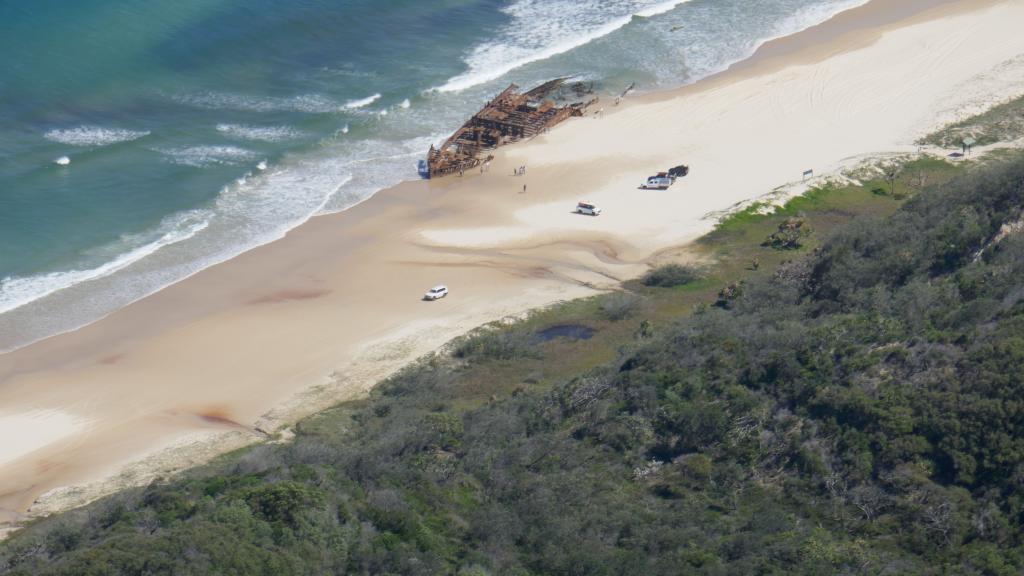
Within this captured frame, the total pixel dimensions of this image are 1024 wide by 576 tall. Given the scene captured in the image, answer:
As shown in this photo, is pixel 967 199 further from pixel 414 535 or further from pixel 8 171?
pixel 8 171

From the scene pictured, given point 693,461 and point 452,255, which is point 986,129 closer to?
point 452,255

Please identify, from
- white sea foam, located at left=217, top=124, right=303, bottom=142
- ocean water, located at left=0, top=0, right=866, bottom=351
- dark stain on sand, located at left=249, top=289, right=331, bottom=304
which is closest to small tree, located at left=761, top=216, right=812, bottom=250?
dark stain on sand, located at left=249, top=289, right=331, bottom=304

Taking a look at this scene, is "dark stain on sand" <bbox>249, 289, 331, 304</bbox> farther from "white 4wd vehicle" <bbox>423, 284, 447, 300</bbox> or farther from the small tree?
the small tree

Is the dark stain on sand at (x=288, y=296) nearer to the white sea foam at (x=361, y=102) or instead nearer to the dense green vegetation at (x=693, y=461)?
the dense green vegetation at (x=693, y=461)

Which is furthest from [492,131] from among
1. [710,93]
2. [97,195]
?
[97,195]

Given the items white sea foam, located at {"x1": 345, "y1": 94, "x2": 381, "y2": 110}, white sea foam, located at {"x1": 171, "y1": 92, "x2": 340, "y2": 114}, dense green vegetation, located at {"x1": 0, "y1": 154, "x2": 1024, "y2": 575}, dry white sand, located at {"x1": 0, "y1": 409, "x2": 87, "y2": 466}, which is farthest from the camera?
white sea foam, located at {"x1": 345, "y1": 94, "x2": 381, "y2": 110}

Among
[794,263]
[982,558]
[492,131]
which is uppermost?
[492,131]

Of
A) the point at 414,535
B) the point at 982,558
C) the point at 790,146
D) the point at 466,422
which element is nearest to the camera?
the point at 982,558
